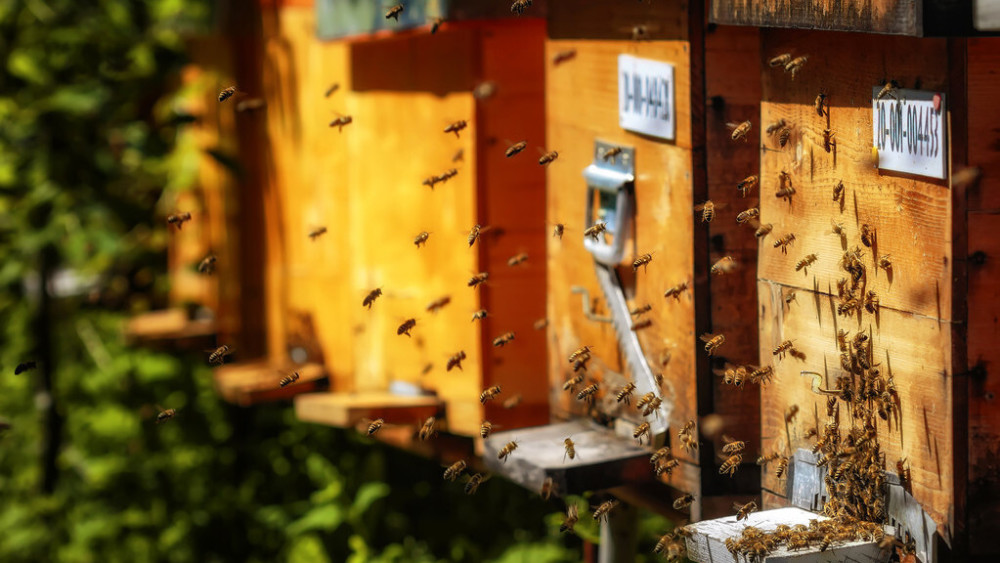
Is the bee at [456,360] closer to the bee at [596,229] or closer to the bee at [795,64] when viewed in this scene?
the bee at [596,229]

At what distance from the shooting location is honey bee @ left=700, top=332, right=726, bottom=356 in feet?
13.4

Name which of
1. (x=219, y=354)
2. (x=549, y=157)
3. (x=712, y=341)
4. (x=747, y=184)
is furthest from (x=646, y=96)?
(x=219, y=354)

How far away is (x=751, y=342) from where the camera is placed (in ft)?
13.9

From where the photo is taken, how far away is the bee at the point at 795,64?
3.55m

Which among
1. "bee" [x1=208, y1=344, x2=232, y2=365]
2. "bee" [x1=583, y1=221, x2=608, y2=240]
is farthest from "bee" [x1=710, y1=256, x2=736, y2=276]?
"bee" [x1=208, y1=344, x2=232, y2=365]

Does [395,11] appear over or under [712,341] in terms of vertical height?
over

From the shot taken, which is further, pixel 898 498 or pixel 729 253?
pixel 729 253

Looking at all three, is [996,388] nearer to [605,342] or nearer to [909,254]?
[909,254]

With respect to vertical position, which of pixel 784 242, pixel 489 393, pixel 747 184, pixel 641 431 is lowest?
pixel 489 393

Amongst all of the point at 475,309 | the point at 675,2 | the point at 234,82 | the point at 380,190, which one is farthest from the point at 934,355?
the point at 234,82

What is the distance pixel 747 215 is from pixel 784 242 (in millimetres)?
216

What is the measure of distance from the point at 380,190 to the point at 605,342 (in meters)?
1.86

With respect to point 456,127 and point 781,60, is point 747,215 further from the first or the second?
point 456,127

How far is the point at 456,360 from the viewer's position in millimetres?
5570
